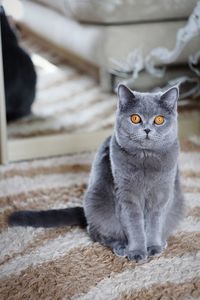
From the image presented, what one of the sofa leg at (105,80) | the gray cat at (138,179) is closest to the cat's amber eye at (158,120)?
the gray cat at (138,179)

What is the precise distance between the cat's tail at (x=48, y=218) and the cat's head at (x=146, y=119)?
289 mm

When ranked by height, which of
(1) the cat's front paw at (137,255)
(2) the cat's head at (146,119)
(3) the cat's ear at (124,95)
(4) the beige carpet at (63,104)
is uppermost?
(3) the cat's ear at (124,95)

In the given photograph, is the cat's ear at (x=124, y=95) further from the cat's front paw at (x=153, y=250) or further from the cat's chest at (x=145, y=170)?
the cat's front paw at (x=153, y=250)

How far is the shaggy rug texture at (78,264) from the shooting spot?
0.97 m

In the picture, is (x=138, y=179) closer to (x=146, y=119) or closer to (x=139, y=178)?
(x=139, y=178)

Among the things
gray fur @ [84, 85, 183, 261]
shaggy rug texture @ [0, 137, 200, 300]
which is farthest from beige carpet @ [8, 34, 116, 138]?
gray fur @ [84, 85, 183, 261]

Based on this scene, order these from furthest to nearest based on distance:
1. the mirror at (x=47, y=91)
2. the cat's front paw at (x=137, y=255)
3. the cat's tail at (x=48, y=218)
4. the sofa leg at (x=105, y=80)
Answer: the sofa leg at (x=105, y=80)
the mirror at (x=47, y=91)
the cat's tail at (x=48, y=218)
the cat's front paw at (x=137, y=255)

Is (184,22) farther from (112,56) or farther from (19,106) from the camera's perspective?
(19,106)

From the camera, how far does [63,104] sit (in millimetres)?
1769

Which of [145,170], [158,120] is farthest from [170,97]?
[145,170]

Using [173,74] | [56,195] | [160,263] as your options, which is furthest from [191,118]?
[160,263]

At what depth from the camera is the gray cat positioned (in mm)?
1040

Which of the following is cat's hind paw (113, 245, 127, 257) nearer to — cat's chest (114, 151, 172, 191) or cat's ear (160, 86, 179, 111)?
cat's chest (114, 151, 172, 191)

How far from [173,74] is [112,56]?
10.3 inches
